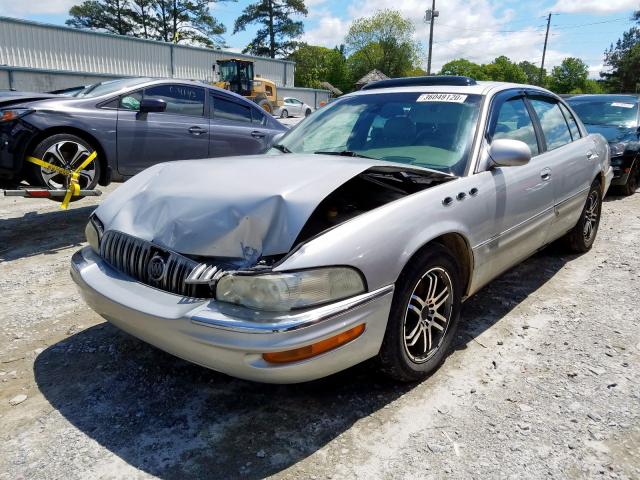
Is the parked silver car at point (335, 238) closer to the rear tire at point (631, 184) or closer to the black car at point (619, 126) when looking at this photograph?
the black car at point (619, 126)

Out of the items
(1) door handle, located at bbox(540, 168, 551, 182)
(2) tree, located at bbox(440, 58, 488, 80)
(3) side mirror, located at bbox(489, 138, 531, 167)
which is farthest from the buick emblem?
(2) tree, located at bbox(440, 58, 488, 80)

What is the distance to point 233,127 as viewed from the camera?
250 inches

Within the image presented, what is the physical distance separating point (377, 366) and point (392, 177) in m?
1.07

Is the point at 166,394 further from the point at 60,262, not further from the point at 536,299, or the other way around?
the point at 536,299

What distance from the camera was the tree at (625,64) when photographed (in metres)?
63.7

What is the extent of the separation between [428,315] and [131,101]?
14.6ft

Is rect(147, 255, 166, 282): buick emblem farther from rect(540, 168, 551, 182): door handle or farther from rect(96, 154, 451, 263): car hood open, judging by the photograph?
rect(540, 168, 551, 182): door handle

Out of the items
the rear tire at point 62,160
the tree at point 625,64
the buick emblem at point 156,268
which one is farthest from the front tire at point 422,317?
the tree at point 625,64

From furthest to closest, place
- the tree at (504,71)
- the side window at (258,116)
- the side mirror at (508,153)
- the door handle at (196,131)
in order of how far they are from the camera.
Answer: the tree at (504,71) < the side window at (258,116) < the door handle at (196,131) < the side mirror at (508,153)

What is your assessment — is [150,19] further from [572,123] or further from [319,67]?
[572,123]

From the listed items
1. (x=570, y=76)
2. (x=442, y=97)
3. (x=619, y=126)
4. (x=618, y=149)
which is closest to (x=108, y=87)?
(x=442, y=97)

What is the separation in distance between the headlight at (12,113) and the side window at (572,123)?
16.4 feet

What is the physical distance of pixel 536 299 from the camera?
149 inches

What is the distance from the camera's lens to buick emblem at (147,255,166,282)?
2.22m
